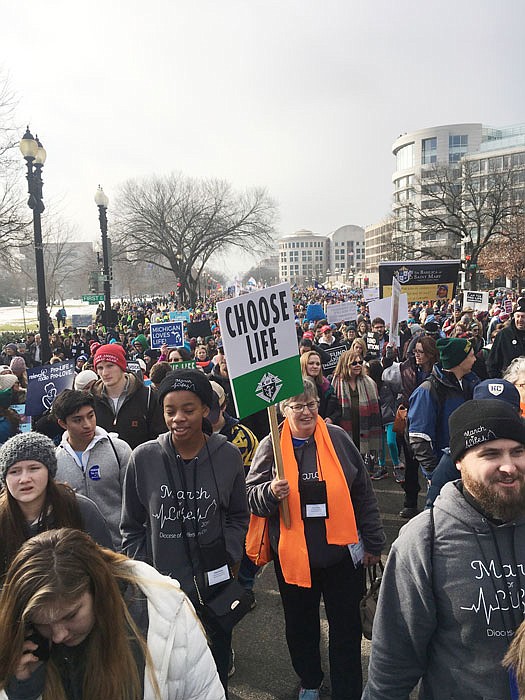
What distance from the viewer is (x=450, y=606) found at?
182 cm

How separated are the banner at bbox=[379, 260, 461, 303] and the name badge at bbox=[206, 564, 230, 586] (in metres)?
12.0

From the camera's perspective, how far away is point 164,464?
9.29ft

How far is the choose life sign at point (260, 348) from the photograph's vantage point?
294 centimetres

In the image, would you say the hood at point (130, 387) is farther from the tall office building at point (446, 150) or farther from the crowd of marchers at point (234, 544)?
the tall office building at point (446, 150)

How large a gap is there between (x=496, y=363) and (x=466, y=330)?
253 cm

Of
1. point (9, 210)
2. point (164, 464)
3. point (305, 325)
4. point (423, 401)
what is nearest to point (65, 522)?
point (164, 464)

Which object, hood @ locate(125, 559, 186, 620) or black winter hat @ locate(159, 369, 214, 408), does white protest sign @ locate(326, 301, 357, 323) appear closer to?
black winter hat @ locate(159, 369, 214, 408)

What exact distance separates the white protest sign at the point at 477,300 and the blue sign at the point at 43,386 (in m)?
14.7

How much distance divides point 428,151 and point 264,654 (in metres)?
99.6

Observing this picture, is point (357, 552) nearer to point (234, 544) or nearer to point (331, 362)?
point (234, 544)

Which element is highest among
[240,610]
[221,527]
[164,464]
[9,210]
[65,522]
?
[9,210]

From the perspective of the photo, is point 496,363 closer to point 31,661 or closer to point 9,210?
point 31,661

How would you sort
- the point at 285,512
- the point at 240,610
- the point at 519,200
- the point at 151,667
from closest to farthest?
the point at 151,667 → the point at 240,610 → the point at 285,512 → the point at 519,200

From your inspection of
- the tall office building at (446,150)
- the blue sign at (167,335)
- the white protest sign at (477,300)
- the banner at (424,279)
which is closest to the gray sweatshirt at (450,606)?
the blue sign at (167,335)
